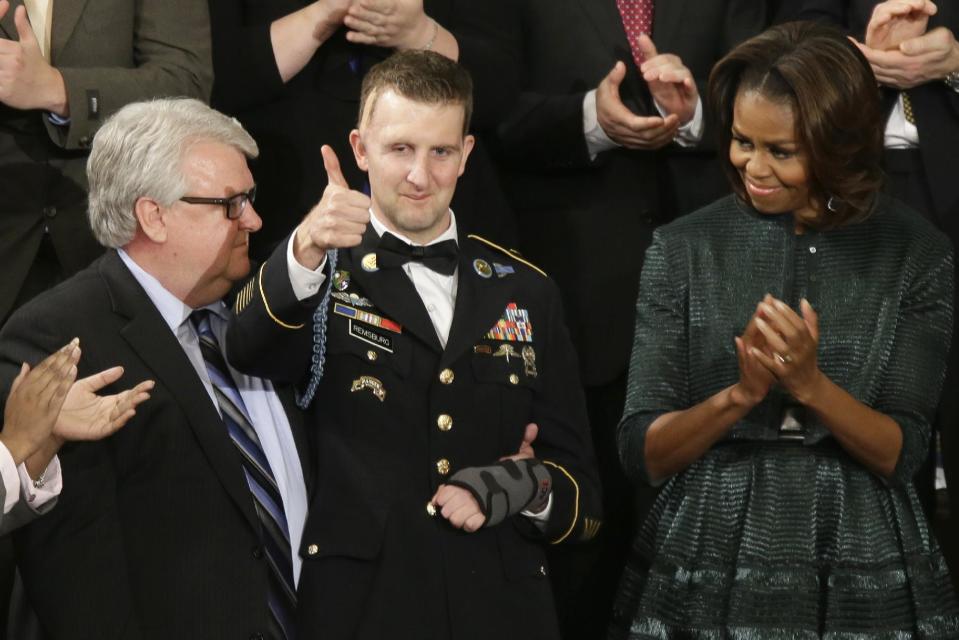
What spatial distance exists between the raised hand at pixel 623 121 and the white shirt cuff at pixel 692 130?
7cm

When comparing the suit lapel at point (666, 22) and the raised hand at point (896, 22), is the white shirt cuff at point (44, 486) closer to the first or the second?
the suit lapel at point (666, 22)

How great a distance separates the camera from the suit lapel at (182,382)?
342 cm

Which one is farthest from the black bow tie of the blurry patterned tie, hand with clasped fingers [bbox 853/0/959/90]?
the blurry patterned tie

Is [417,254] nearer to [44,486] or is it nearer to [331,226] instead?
[331,226]

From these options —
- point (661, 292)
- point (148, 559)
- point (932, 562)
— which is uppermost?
point (661, 292)

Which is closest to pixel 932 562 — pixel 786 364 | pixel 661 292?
pixel 786 364

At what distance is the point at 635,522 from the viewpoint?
446 centimetres

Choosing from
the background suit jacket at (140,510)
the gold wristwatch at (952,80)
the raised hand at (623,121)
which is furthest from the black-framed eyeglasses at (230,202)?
the gold wristwatch at (952,80)

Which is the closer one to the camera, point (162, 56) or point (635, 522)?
point (162, 56)

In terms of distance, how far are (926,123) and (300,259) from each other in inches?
73.6

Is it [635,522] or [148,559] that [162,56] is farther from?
[635,522]

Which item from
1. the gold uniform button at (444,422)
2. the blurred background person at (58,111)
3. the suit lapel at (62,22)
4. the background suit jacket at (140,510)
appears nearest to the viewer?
the background suit jacket at (140,510)

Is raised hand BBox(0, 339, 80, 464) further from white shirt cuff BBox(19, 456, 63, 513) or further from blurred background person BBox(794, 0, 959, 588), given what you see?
blurred background person BBox(794, 0, 959, 588)

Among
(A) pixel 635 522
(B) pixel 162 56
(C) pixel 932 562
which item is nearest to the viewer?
(C) pixel 932 562
